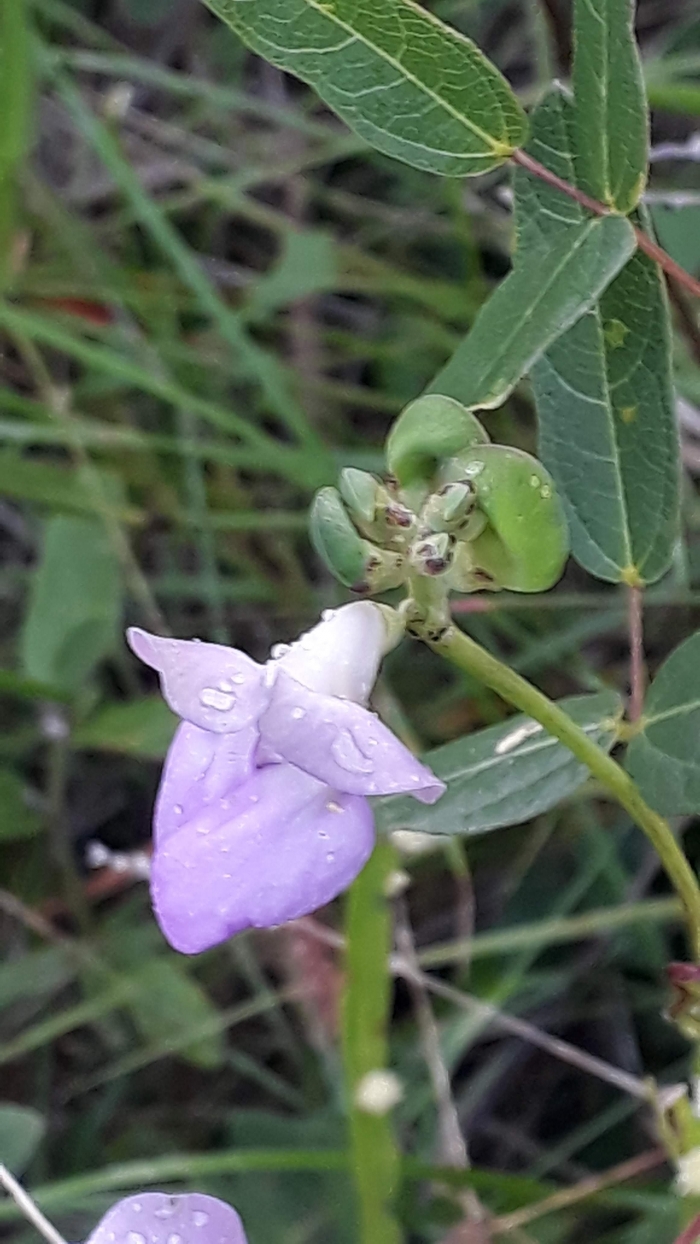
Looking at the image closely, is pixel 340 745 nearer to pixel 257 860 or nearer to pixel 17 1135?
pixel 257 860

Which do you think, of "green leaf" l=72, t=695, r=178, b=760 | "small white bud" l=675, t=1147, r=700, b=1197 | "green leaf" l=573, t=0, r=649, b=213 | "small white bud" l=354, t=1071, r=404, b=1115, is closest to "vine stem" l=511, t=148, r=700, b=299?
"green leaf" l=573, t=0, r=649, b=213

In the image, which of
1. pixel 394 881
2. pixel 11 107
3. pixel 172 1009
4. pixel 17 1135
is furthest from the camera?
pixel 11 107

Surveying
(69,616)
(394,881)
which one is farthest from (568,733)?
(69,616)

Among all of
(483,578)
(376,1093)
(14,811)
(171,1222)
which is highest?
(483,578)

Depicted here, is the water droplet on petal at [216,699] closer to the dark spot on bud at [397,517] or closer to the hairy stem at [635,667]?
the dark spot on bud at [397,517]

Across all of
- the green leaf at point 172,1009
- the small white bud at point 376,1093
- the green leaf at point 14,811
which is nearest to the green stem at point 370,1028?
the small white bud at point 376,1093

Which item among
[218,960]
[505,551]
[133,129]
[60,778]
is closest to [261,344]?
[133,129]

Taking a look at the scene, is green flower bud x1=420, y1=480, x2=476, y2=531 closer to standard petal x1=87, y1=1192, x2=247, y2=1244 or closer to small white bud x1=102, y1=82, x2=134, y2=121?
standard petal x1=87, y1=1192, x2=247, y2=1244
